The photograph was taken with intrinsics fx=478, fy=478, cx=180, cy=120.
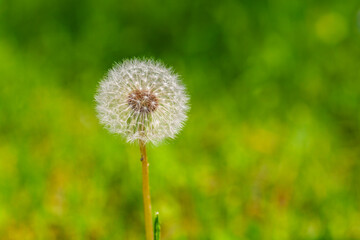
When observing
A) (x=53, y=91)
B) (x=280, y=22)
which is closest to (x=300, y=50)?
(x=280, y=22)

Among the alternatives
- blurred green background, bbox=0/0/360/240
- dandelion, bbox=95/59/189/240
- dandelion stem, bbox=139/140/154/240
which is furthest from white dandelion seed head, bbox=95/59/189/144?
blurred green background, bbox=0/0/360/240

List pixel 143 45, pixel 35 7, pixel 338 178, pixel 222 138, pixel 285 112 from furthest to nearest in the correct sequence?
1. pixel 35 7
2. pixel 143 45
3. pixel 285 112
4. pixel 222 138
5. pixel 338 178

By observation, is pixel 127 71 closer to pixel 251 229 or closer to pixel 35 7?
pixel 251 229

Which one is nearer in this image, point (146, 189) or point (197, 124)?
point (146, 189)

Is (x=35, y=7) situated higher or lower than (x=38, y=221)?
higher

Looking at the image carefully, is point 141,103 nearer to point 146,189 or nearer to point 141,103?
point 141,103

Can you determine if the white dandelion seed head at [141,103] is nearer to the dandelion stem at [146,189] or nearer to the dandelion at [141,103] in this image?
the dandelion at [141,103]

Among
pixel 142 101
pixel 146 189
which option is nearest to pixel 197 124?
pixel 142 101

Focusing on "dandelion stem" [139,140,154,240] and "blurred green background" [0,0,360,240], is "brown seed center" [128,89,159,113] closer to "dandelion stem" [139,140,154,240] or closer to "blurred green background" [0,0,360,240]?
"dandelion stem" [139,140,154,240]
